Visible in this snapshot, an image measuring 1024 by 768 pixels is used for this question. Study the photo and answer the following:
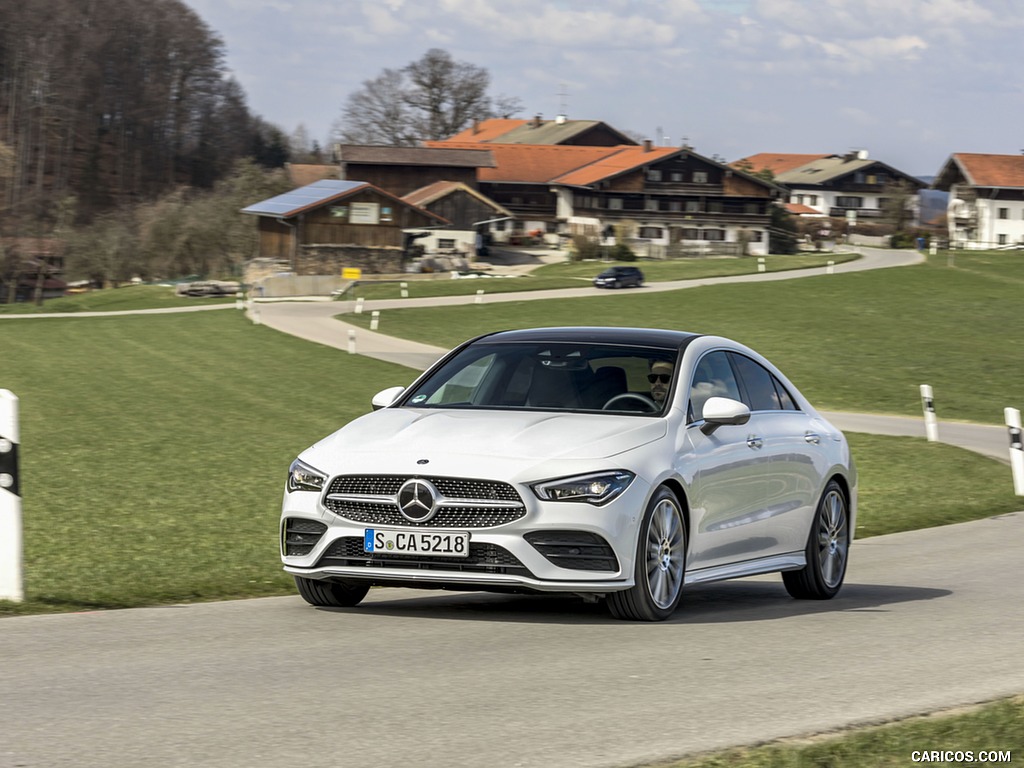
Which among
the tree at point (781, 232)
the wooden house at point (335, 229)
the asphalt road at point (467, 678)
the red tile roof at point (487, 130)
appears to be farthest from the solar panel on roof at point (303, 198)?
the asphalt road at point (467, 678)

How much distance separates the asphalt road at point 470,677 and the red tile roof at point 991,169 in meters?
124

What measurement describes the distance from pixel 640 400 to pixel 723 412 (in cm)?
48

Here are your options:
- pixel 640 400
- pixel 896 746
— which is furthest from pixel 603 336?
pixel 896 746

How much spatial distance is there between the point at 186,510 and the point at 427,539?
6956 mm

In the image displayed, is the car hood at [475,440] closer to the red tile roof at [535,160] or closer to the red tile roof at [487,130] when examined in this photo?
the red tile roof at [535,160]

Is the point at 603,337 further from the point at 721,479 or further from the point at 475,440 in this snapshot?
the point at 475,440

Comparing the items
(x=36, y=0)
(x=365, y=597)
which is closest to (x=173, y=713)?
(x=365, y=597)

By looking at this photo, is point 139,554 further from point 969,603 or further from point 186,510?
point 969,603

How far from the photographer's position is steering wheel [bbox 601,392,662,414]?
28.9ft

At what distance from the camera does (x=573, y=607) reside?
9008 mm

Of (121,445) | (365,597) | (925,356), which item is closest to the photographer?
(365,597)

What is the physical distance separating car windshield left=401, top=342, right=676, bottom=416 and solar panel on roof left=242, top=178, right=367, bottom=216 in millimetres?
87568

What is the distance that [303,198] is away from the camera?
327ft

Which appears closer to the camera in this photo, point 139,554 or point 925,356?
point 139,554
